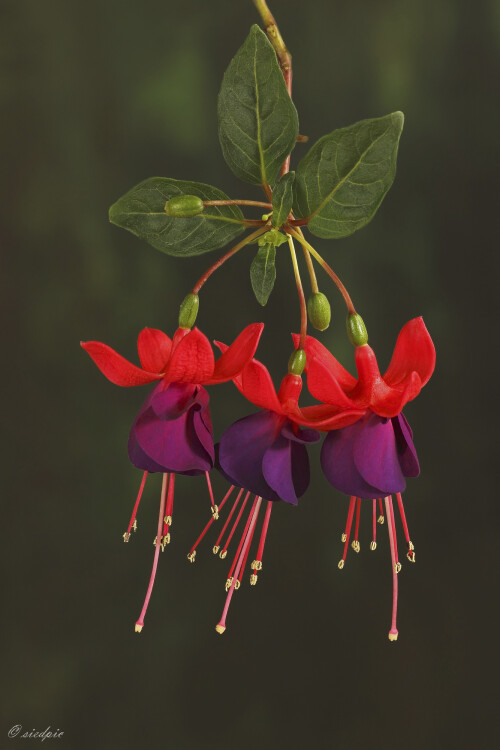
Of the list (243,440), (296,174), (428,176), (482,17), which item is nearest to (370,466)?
(243,440)

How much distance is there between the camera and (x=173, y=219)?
1.96 feet

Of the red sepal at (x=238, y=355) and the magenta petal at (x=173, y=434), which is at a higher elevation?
the red sepal at (x=238, y=355)

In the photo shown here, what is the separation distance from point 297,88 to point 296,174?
2.18ft

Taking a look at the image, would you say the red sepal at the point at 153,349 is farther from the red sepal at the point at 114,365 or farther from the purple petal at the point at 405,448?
the purple petal at the point at 405,448

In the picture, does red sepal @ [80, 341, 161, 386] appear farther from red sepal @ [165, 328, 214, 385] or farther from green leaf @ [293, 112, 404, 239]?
green leaf @ [293, 112, 404, 239]

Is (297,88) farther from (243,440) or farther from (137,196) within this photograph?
(243,440)

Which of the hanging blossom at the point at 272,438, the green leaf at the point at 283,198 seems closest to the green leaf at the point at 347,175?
the green leaf at the point at 283,198

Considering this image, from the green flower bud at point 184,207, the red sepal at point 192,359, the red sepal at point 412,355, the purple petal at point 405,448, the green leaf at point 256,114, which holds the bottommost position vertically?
the purple petal at point 405,448

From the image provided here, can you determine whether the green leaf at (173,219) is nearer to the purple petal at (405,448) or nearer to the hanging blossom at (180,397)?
the hanging blossom at (180,397)

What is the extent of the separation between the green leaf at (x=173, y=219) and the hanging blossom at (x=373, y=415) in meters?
0.11

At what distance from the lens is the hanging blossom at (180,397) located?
21.2 inches

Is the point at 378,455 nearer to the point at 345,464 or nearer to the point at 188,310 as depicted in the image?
the point at 345,464

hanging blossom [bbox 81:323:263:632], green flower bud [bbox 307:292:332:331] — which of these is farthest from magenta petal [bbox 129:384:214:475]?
green flower bud [bbox 307:292:332:331]

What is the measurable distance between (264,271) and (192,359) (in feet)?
0.34
